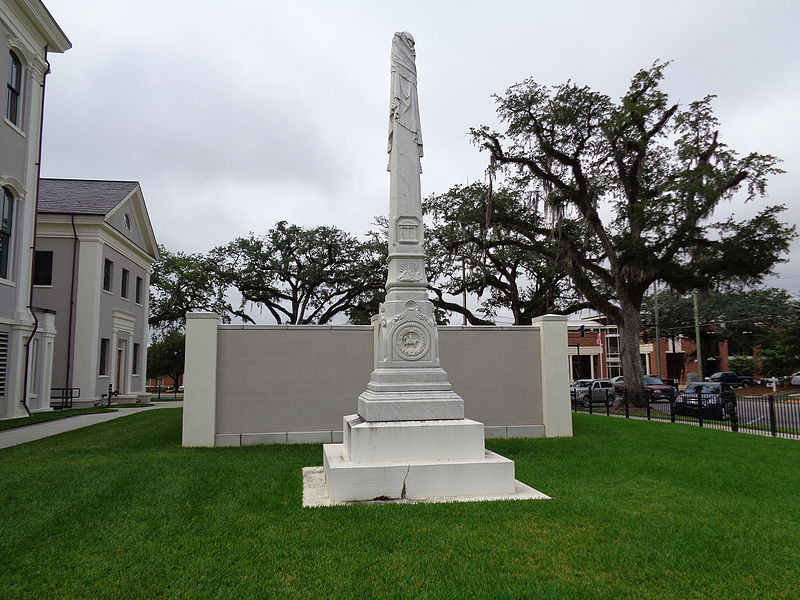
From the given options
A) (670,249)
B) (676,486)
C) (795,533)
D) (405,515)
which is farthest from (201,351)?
(670,249)

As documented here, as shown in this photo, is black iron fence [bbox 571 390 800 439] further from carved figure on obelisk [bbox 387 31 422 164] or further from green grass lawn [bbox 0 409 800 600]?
carved figure on obelisk [bbox 387 31 422 164]

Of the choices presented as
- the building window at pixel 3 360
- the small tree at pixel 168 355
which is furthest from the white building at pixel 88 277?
the small tree at pixel 168 355

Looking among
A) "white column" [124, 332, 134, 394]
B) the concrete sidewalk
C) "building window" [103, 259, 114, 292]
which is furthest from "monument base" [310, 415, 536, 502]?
"white column" [124, 332, 134, 394]

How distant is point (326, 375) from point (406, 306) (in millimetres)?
4525

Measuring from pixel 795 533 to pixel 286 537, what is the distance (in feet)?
14.1

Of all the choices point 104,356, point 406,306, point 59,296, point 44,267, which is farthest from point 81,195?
point 406,306

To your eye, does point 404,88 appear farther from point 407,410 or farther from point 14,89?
point 14,89

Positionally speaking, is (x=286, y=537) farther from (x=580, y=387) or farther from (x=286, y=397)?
(x=580, y=387)

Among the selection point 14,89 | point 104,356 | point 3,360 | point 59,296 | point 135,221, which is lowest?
point 3,360

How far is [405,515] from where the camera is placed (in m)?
5.34

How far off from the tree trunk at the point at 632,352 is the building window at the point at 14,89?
2147cm

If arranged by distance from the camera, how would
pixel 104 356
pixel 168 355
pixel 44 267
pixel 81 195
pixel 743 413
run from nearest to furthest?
pixel 743 413 < pixel 44 267 < pixel 104 356 < pixel 81 195 < pixel 168 355

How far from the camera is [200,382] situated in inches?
426

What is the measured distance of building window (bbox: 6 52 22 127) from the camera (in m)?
16.0
